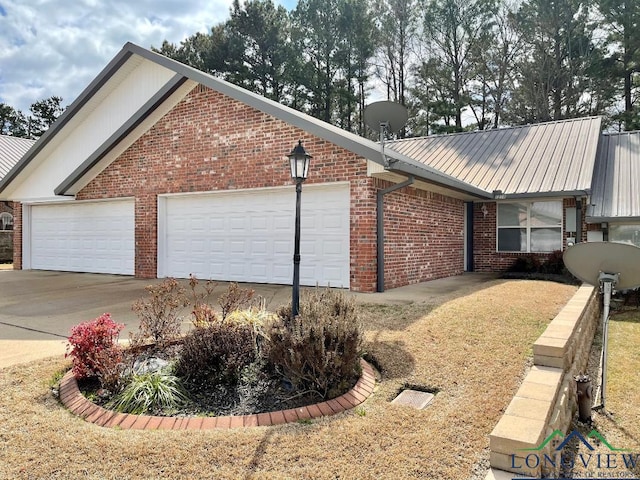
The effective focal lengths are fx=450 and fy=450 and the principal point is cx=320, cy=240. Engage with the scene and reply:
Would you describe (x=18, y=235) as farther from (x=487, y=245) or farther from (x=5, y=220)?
(x=487, y=245)

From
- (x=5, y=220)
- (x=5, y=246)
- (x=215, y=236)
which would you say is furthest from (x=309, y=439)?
(x=5, y=220)

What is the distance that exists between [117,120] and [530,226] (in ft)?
40.5

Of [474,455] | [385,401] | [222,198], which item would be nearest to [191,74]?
[222,198]

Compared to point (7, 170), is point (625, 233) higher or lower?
lower

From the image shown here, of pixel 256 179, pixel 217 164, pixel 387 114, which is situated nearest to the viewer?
pixel 387 114

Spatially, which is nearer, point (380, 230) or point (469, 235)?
point (380, 230)

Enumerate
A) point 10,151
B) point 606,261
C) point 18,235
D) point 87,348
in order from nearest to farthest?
point 87,348 < point 606,261 < point 18,235 < point 10,151

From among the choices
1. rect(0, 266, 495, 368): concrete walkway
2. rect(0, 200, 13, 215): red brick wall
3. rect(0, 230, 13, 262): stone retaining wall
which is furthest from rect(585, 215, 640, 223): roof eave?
rect(0, 200, 13, 215): red brick wall

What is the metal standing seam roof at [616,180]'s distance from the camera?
11.6m

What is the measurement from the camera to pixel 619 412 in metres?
4.75

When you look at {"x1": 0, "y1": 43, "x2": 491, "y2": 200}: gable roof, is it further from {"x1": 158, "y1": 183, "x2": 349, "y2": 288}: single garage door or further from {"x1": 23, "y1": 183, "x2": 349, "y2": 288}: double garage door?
{"x1": 158, "y1": 183, "x2": 349, "y2": 288}: single garage door

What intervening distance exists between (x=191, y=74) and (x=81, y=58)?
1062cm

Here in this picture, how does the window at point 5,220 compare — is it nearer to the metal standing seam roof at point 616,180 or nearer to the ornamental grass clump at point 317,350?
the ornamental grass clump at point 317,350

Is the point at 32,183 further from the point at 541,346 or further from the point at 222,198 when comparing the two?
the point at 541,346
